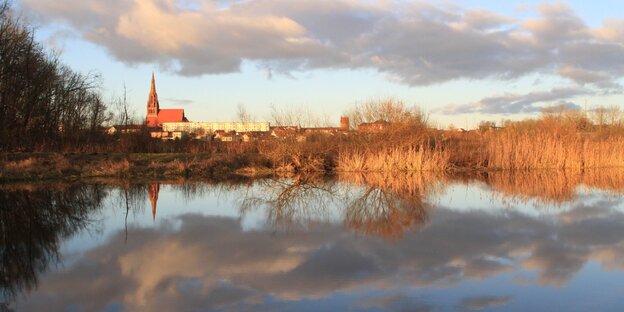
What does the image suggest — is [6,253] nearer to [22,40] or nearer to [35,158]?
[35,158]

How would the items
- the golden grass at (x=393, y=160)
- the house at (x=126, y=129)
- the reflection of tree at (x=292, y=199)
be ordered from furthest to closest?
the house at (x=126, y=129), the golden grass at (x=393, y=160), the reflection of tree at (x=292, y=199)

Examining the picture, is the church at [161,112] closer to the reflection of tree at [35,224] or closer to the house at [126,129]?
the house at [126,129]

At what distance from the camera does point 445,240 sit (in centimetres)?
784

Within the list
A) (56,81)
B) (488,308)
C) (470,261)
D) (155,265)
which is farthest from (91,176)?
(488,308)

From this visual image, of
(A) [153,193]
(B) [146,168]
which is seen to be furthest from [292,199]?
(B) [146,168]

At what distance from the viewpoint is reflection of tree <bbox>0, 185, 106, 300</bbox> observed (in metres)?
6.10

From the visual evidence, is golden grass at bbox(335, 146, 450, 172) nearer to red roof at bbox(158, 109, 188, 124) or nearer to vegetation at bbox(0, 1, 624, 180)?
vegetation at bbox(0, 1, 624, 180)

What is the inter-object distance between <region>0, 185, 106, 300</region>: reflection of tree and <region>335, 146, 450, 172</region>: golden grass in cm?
994

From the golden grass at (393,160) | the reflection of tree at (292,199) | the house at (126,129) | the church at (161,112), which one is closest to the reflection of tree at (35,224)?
the reflection of tree at (292,199)

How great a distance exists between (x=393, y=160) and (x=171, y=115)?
77.8 meters

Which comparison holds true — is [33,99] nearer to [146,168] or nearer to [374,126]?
[146,168]

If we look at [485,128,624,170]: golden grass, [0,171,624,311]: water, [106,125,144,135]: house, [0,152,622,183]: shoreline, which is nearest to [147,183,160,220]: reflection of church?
[0,171,624,311]: water

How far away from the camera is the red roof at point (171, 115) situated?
92.1 meters

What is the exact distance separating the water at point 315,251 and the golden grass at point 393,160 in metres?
7.37
